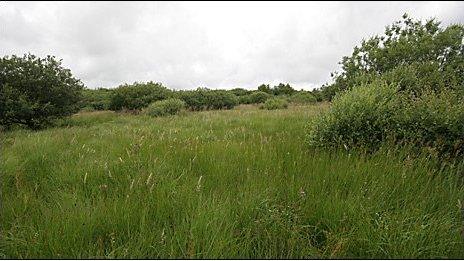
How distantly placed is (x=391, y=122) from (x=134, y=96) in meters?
21.3

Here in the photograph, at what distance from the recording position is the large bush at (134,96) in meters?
22.4

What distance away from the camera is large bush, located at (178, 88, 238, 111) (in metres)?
24.6

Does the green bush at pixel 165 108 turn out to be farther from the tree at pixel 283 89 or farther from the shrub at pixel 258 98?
the tree at pixel 283 89

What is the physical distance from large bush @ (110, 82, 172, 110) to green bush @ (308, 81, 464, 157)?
766 inches

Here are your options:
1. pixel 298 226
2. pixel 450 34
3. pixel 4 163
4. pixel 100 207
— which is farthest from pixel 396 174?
pixel 450 34

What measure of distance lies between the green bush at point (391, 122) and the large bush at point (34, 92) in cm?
1242

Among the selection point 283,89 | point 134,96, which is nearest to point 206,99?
point 134,96

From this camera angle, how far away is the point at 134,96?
74.9 ft

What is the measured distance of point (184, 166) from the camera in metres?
3.78

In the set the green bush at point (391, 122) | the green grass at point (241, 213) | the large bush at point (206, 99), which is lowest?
the green grass at point (241, 213)

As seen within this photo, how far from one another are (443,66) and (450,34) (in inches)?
124

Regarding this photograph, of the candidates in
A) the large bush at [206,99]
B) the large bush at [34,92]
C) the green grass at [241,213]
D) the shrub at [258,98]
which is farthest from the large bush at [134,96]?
the green grass at [241,213]

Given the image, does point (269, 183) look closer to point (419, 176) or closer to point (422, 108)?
point (419, 176)

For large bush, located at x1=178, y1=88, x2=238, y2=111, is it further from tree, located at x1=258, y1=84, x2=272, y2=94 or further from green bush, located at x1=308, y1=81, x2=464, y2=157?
tree, located at x1=258, y1=84, x2=272, y2=94
